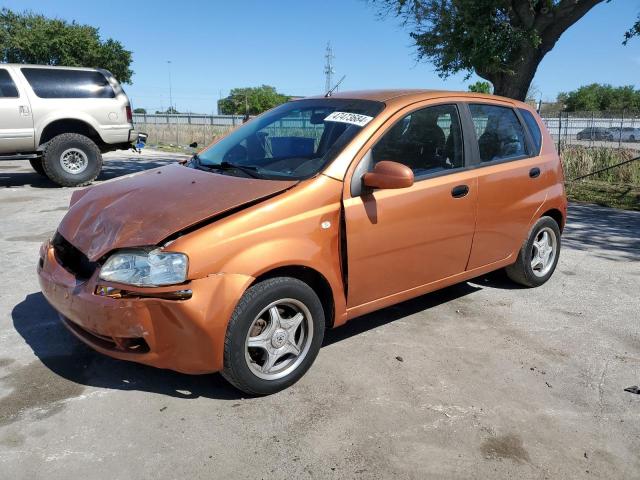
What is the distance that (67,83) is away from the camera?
9.64 m

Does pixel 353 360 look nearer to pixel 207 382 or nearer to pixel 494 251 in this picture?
pixel 207 382

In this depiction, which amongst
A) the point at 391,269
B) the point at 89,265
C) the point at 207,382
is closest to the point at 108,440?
the point at 207,382

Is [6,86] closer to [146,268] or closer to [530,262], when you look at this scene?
[146,268]

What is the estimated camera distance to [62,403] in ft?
9.55

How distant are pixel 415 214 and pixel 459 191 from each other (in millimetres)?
488

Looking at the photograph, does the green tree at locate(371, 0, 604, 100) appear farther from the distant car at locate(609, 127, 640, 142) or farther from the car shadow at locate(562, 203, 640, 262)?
the distant car at locate(609, 127, 640, 142)

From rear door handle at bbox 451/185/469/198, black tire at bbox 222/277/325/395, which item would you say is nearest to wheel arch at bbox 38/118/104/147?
rear door handle at bbox 451/185/469/198

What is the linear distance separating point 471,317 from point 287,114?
2.16 meters

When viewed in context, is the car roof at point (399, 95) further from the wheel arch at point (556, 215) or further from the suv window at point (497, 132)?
the wheel arch at point (556, 215)

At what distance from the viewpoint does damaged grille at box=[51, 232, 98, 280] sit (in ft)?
9.84

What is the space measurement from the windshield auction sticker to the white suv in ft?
24.4

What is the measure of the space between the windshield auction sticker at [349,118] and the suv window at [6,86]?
7801mm

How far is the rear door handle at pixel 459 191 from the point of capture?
374 centimetres

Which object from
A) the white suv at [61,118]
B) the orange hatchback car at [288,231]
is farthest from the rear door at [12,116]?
the orange hatchback car at [288,231]
